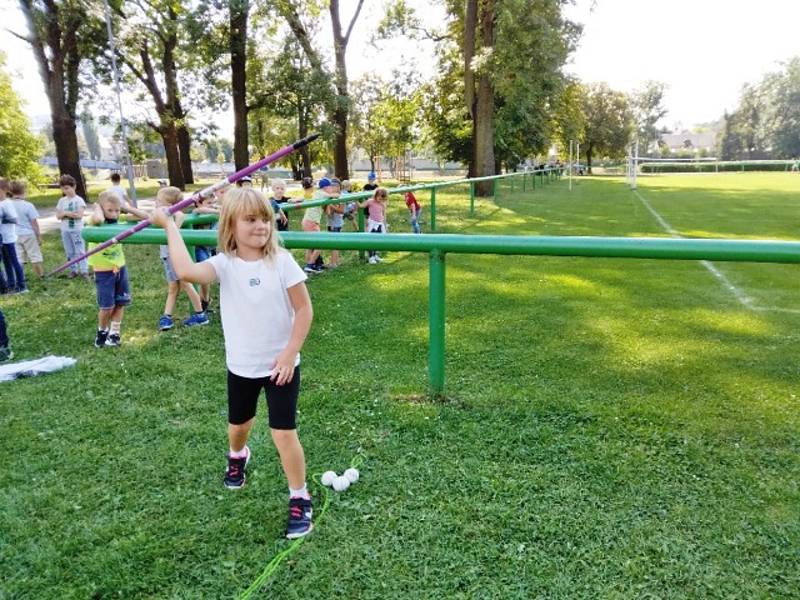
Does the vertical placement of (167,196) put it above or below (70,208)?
above

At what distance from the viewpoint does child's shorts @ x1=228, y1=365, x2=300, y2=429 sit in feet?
8.96

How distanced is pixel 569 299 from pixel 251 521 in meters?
4.88

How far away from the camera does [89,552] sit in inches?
105

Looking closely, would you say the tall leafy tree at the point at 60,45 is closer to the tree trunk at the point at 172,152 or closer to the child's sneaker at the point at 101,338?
the tree trunk at the point at 172,152

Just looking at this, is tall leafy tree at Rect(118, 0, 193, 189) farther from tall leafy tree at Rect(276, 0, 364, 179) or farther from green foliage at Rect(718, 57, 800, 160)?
green foliage at Rect(718, 57, 800, 160)

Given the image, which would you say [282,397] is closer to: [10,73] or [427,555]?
[427,555]

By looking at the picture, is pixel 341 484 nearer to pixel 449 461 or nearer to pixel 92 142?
pixel 449 461

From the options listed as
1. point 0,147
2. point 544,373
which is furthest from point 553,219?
point 0,147

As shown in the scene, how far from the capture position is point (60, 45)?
20.1 meters

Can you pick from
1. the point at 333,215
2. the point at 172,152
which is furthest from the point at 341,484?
the point at 172,152

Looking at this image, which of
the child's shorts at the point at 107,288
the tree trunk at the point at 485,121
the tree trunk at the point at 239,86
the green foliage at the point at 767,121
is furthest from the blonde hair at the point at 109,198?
the green foliage at the point at 767,121

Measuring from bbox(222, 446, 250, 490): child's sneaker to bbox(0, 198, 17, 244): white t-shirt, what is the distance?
22.7 ft

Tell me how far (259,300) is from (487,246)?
1.49 m

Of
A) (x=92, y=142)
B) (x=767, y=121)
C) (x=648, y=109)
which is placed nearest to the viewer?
(x=767, y=121)
